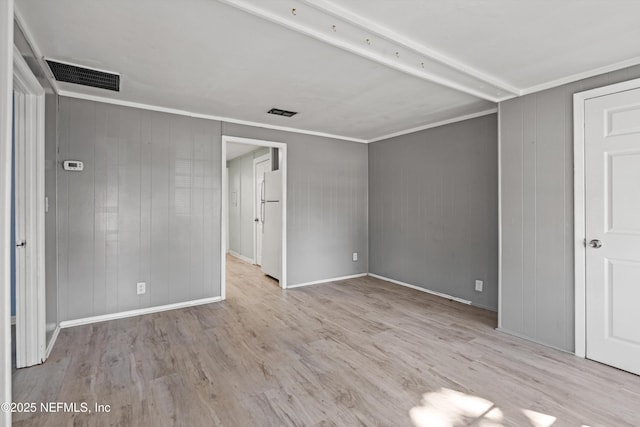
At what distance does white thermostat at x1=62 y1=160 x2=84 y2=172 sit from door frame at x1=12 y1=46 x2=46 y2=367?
86 centimetres

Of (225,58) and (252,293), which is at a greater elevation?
(225,58)

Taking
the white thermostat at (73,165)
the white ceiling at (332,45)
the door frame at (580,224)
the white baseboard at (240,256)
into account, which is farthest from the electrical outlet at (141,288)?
the door frame at (580,224)

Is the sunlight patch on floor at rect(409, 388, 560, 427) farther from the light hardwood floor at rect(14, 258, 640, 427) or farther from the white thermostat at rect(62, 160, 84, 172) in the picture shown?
the white thermostat at rect(62, 160, 84, 172)

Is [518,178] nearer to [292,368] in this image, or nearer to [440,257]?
[440,257]

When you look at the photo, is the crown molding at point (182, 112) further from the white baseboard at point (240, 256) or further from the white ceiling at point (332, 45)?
the white baseboard at point (240, 256)

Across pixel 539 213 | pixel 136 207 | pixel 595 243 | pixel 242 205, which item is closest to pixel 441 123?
pixel 539 213

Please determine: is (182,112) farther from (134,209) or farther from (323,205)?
(323,205)

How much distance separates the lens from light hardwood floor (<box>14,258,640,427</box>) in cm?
198

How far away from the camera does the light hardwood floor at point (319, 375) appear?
198cm

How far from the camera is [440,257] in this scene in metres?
4.49

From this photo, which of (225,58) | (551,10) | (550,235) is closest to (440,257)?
(550,235)

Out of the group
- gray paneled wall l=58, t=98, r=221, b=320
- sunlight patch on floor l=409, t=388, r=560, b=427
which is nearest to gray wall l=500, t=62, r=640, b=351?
sunlight patch on floor l=409, t=388, r=560, b=427

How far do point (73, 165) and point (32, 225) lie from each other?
1.14 metres

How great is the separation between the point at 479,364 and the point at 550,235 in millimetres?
1330
